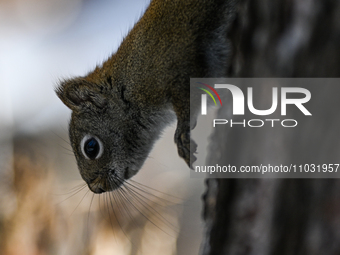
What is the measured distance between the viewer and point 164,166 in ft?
6.74

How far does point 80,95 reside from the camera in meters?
1.25

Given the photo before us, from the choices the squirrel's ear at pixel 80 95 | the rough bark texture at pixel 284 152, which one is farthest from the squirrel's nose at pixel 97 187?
the rough bark texture at pixel 284 152

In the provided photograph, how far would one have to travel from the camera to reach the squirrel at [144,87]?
1.04 meters

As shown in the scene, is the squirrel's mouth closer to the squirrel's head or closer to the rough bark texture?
the squirrel's head

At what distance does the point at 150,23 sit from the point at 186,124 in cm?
40

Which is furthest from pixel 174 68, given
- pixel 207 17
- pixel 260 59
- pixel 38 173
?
pixel 38 173

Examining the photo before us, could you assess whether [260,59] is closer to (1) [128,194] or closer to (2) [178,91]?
(2) [178,91]

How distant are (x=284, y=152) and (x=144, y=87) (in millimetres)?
714

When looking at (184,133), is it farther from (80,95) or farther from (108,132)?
(80,95)

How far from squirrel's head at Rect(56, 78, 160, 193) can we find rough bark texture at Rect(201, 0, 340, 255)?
2.02 ft
